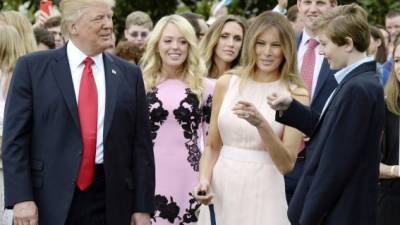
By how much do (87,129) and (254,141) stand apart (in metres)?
1.52

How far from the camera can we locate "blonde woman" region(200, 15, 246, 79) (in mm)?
10961

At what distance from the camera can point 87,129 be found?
300 inches

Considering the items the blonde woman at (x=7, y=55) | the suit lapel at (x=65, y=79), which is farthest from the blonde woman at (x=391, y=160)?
the blonde woman at (x=7, y=55)

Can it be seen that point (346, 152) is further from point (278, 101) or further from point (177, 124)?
point (177, 124)

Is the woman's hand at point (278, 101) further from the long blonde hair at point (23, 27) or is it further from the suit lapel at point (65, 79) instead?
the long blonde hair at point (23, 27)

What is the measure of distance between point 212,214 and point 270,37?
1.37 meters

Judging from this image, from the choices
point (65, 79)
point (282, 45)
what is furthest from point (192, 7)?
point (65, 79)

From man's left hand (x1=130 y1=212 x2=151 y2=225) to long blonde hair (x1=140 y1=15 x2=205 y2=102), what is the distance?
2.35 meters

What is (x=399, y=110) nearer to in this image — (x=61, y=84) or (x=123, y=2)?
(x=61, y=84)

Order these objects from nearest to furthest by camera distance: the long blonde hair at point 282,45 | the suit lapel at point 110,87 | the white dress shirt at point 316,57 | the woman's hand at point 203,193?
1. the suit lapel at point 110,87
2. the woman's hand at point 203,193
3. the long blonde hair at point 282,45
4. the white dress shirt at point 316,57

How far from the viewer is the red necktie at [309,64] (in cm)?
984

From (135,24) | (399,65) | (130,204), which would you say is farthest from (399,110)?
(135,24)

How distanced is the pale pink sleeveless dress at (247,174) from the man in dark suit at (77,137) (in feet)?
3.20

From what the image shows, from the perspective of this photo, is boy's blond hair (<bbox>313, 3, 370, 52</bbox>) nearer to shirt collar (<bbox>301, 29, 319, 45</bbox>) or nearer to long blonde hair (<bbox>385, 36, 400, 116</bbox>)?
long blonde hair (<bbox>385, 36, 400, 116</bbox>)
